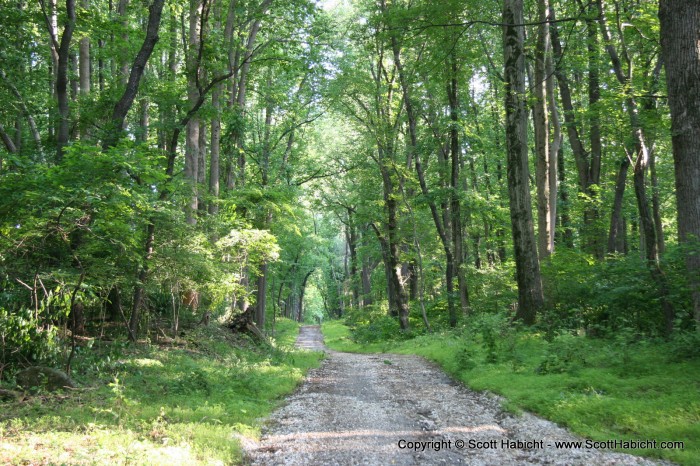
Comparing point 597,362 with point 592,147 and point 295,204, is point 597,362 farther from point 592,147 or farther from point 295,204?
point 295,204

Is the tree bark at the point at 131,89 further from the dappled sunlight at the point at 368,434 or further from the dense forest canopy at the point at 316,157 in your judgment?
the dappled sunlight at the point at 368,434

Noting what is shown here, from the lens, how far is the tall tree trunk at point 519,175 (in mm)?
11570

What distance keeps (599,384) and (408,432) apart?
10.6 feet

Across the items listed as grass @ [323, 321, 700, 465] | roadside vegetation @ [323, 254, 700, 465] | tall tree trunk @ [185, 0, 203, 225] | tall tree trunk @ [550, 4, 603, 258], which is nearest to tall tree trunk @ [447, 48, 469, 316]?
tall tree trunk @ [550, 4, 603, 258]

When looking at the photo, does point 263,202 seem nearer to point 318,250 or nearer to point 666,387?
point 666,387

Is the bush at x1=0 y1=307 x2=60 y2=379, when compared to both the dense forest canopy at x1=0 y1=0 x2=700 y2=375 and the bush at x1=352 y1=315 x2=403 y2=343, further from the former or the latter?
the bush at x1=352 y1=315 x2=403 y2=343

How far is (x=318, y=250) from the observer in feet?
147

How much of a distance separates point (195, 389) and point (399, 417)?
140 inches

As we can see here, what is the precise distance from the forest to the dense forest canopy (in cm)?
8

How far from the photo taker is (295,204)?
21.2m

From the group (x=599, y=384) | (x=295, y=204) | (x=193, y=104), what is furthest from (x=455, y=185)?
A: (x=599, y=384)

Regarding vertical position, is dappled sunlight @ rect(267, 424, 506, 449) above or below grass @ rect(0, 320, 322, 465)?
below

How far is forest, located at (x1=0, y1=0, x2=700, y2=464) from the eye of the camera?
7051 mm

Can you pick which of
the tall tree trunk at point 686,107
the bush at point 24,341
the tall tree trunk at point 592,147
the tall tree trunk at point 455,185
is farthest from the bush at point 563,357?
the tall tree trunk at point 592,147
